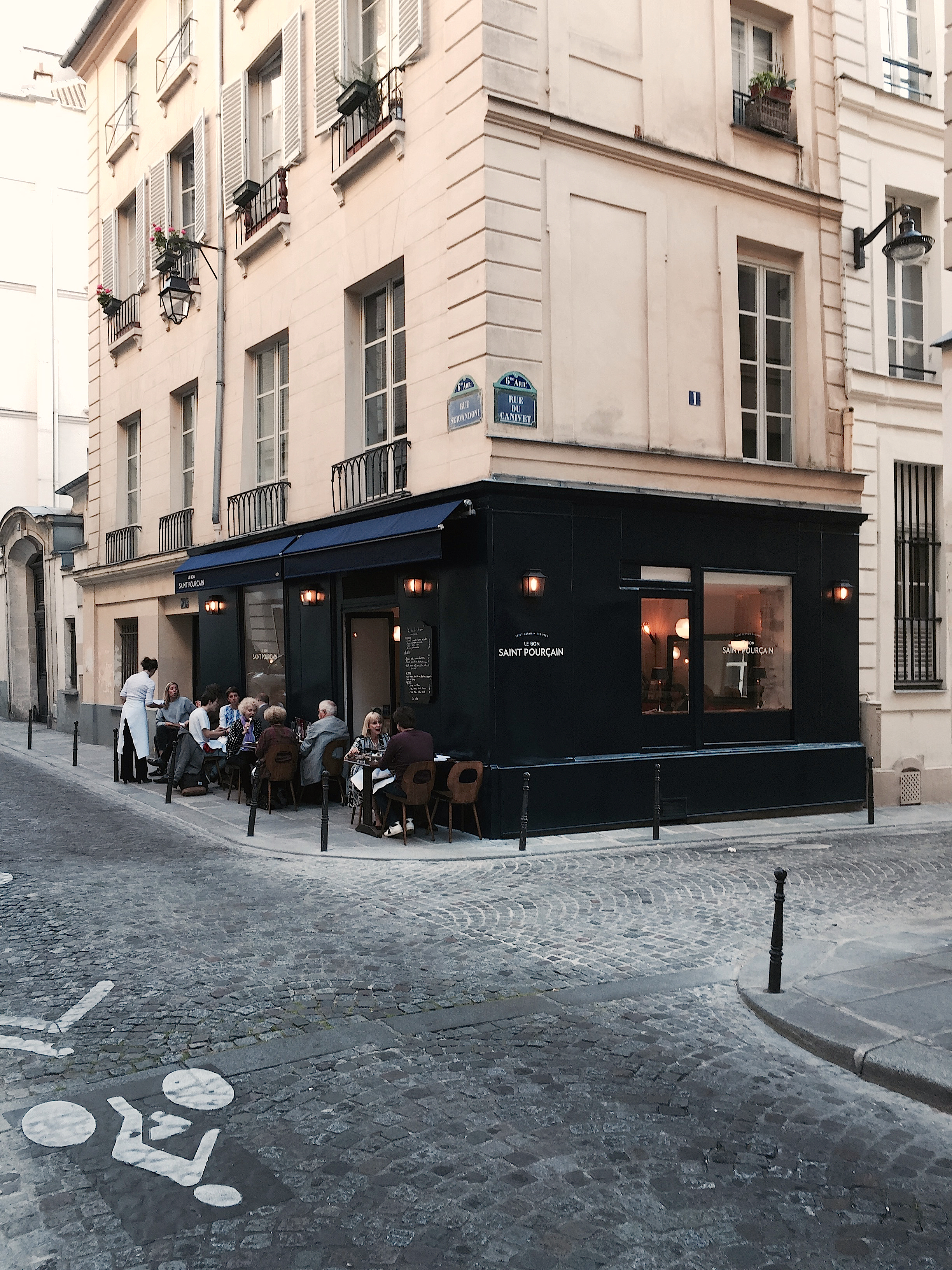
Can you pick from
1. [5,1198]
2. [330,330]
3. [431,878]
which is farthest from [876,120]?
[5,1198]

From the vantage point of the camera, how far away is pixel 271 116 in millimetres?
16438

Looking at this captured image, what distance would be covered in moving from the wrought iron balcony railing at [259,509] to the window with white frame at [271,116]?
5.01 meters

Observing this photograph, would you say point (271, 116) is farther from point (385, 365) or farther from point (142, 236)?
point (385, 365)

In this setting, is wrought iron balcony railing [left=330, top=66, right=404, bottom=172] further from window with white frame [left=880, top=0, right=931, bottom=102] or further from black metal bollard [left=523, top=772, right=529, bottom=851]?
black metal bollard [left=523, top=772, right=529, bottom=851]

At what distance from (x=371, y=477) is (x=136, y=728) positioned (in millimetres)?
5763

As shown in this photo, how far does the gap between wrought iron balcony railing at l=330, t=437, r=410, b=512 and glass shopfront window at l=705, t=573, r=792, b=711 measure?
4106 millimetres

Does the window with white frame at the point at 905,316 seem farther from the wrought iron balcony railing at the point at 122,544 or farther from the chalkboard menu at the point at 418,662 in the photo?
the wrought iron balcony railing at the point at 122,544

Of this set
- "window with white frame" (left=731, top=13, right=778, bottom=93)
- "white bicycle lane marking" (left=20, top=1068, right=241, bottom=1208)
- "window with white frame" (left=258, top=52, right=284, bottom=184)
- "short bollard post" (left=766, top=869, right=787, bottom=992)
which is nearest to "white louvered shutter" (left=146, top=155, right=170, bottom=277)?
"window with white frame" (left=258, top=52, right=284, bottom=184)

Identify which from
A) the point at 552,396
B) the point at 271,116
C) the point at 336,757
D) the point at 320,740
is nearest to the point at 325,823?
the point at 336,757

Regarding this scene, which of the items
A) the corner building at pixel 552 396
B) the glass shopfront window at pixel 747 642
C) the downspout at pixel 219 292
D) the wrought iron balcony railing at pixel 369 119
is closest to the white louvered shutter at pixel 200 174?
the downspout at pixel 219 292

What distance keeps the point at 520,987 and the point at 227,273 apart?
14.7 meters

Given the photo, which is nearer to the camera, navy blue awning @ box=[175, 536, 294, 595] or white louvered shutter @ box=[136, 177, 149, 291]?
navy blue awning @ box=[175, 536, 294, 595]

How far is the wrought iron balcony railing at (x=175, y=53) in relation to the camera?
18.8m

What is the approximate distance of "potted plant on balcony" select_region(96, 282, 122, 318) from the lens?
2212cm
